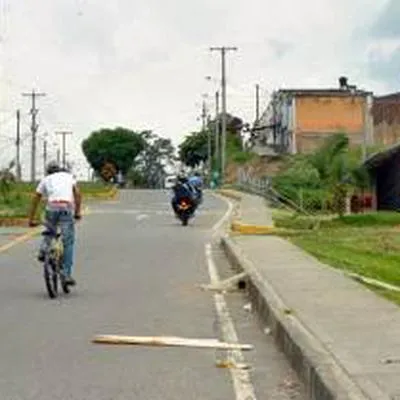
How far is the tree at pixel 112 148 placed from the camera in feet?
456

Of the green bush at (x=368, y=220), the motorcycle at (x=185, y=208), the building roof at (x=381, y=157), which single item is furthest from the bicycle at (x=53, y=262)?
the building roof at (x=381, y=157)

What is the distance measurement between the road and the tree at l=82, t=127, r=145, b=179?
11295 cm

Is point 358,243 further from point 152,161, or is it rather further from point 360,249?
point 152,161

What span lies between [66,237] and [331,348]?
7.45 metres

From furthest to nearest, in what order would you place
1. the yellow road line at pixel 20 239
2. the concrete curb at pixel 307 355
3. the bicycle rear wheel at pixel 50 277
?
the yellow road line at pixel 20 239 → the bicycle rear wheel at pixel 50 277 → the concrete curb at pixel 307 355

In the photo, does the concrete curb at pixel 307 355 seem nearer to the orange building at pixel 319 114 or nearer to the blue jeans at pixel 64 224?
the blue jeans at pixel 64 224

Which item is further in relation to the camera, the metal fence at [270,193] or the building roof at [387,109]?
the building roof at [387,109]

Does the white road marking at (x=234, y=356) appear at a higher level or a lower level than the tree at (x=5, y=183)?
lower

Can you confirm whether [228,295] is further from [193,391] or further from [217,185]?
[217,185]

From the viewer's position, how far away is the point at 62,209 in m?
17.5

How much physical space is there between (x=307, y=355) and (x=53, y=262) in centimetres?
747

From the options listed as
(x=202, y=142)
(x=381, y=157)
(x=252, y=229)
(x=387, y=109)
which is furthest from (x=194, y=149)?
(x=252, y=229)

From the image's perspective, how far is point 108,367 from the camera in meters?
11.1

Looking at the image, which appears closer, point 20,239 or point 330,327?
point 330,327
